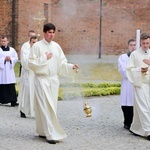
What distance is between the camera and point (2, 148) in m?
8.41

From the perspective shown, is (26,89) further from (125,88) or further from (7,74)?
(125,88)

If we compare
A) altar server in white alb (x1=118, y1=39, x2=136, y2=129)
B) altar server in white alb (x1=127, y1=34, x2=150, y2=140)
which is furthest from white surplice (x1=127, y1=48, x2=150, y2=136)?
altar server in white alb (x1=118, y1=39, x2=136, y2=129)

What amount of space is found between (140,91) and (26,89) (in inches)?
140

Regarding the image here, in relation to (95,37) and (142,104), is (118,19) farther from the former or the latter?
(142,104)

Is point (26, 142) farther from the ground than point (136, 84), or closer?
closer

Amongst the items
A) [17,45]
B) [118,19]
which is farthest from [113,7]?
[17,45]

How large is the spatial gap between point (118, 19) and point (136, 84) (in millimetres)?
22802

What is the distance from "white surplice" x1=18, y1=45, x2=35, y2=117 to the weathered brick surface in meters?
12.7

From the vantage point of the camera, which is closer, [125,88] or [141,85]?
[141,85]

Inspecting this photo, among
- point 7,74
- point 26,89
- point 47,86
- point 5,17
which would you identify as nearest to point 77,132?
point 47,86

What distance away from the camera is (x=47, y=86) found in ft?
29.7

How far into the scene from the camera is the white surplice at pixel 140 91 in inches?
374

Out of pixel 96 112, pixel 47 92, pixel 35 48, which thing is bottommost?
pixel 96 112

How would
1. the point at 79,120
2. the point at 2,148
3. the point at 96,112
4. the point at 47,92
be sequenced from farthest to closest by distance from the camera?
the point at 96,112
the point at 79,120
the point at 47,92
the point at 2,148
